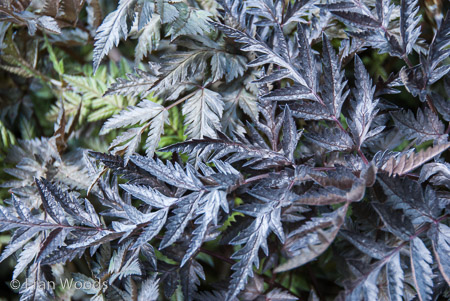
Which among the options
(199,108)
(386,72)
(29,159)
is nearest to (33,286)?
(29,159)

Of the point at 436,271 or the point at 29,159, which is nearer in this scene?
the point at 436,271

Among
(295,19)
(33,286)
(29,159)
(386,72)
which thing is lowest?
(33,286)

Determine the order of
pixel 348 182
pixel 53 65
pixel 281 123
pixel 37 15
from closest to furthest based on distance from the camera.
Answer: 1. pixel 348 182
2. pixel 281 123
3. pixel 37 15
4. pixel 53 65

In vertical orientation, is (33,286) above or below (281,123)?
below

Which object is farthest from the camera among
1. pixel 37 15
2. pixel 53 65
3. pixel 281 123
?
pixel 53 65

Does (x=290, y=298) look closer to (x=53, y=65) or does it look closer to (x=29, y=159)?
→ (x=29, y=159)

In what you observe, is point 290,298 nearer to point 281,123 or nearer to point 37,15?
point 281,123
